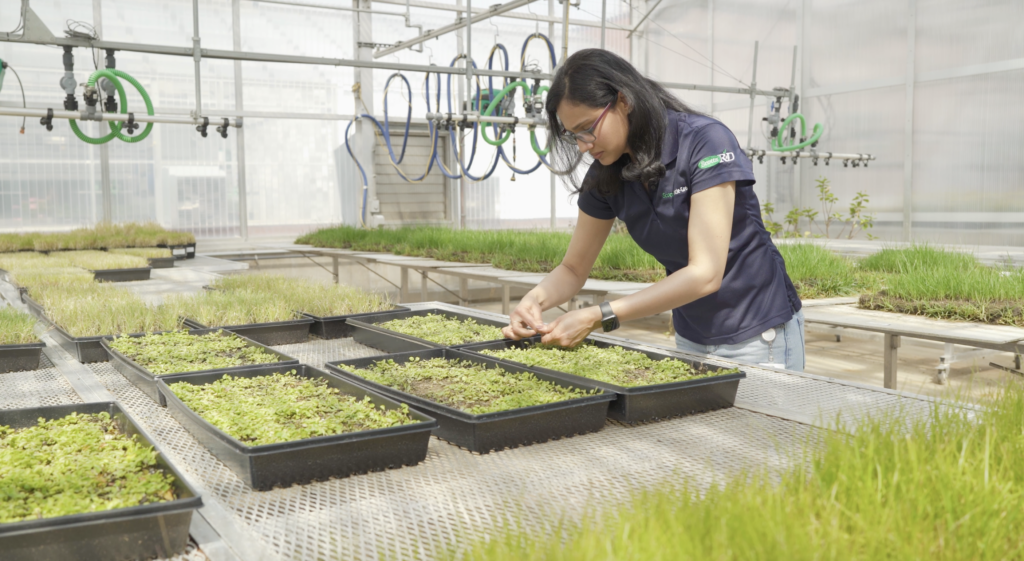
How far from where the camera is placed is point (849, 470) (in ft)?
2.83

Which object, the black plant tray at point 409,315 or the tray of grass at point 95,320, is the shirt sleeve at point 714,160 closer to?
the black plant tray at point 409,315

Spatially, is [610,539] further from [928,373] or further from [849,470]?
[928,373]

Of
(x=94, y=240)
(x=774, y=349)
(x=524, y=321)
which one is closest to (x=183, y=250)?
(x=94, y=240)

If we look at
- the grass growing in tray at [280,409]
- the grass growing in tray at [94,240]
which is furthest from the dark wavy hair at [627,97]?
the grass growing in tray at [94,240]

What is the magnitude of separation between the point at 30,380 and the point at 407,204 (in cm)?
963

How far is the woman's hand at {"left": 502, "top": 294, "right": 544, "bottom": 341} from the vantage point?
179cm

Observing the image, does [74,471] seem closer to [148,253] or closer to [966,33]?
[148,253]

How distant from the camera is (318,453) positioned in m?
1.02

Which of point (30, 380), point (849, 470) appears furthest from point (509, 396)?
point (30, 380)

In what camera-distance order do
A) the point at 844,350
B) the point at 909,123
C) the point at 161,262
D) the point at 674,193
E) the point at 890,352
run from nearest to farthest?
the point at 674,193, the point at 890,352, the point at 161,262, the point at 844,350, the point at 909,123

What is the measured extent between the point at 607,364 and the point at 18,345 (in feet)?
4.49

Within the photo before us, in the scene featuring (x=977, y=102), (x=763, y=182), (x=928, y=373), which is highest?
(x=977, y=102)

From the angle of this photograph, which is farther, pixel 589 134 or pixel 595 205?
pixel 595 205

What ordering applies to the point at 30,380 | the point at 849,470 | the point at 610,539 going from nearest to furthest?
1. the point at 610,539
2. the point at 849,470
3. the point at 30,380
